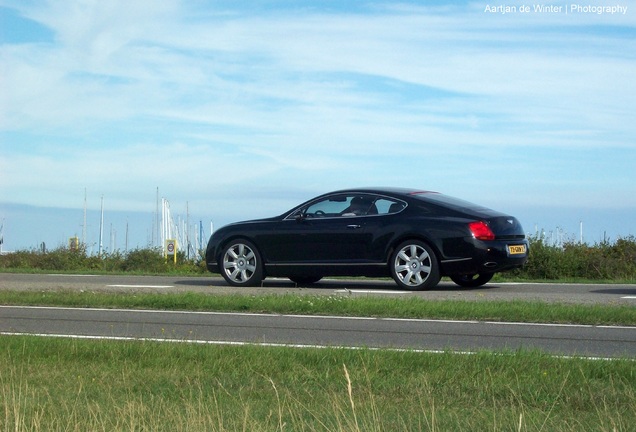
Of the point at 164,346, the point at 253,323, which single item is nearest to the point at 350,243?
the point at 253,323

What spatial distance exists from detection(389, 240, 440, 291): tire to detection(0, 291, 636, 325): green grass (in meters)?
1.90

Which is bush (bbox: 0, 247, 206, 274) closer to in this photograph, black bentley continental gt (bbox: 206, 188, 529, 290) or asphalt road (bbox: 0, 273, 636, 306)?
asphalt road (bbox: 0, 273, 636, 306)

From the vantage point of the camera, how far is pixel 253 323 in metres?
10.9

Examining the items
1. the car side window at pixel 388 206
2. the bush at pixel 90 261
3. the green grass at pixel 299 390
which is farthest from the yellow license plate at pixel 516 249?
the bush at pixel 90 261

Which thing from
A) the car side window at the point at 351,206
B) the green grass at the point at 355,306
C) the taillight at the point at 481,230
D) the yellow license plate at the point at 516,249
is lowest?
the green grass at the point at 355,306

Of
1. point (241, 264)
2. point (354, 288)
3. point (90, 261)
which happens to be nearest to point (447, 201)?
point (354, 288)

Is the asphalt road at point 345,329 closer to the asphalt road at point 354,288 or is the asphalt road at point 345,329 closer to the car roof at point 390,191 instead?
the asphalt road at point 354,288

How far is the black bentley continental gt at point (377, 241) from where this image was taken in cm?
1460

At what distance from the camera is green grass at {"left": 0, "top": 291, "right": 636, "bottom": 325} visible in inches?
438

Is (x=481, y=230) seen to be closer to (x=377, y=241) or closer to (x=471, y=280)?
(x=377, y=241)

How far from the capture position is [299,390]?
22.0 ft

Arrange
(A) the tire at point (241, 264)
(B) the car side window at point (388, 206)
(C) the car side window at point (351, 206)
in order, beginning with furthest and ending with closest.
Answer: (A) the tire at point (241, 264) → (C) the car side window at point (351, 206) → (B) the car side window at point (388, 206)

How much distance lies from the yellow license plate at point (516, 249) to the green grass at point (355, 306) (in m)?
2.53

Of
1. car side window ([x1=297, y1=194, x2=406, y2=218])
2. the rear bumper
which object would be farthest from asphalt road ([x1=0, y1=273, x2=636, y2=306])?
car side window ([x1=297, y1=194, x2=406, y2=218])
